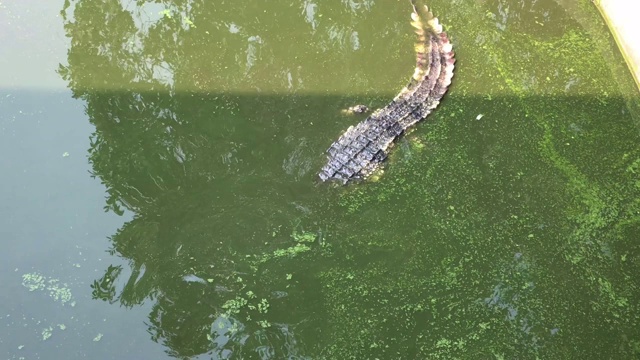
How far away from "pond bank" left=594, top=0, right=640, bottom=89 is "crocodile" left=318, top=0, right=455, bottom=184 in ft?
6.33

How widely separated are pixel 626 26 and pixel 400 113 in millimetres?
2890

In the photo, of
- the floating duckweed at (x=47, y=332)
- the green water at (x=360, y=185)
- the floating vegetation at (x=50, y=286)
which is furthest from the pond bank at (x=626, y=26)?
the floating duckweed at (x=47, y=332)

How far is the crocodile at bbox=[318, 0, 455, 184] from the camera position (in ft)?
17.9

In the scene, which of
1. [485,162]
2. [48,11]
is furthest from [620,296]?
[48,11]

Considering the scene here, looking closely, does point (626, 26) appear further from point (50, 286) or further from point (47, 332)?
point (47, 332)

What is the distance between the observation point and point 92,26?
6.64 metres

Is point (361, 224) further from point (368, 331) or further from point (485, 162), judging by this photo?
point (485, 162)

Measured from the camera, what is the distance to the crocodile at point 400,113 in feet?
17.9

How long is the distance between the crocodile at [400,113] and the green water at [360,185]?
0.12m

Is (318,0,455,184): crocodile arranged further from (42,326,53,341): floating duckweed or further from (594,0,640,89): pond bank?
(42,326,53,341): floating duckweed

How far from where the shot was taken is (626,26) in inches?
264

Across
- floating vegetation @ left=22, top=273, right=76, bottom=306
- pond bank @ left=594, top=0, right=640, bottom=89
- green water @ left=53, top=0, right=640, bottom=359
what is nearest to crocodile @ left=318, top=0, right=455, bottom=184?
green water @ left=53, top=0, right=640, bottom=359

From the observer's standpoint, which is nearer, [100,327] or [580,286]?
[100,327]

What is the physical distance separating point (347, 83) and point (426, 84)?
0.79 meters
